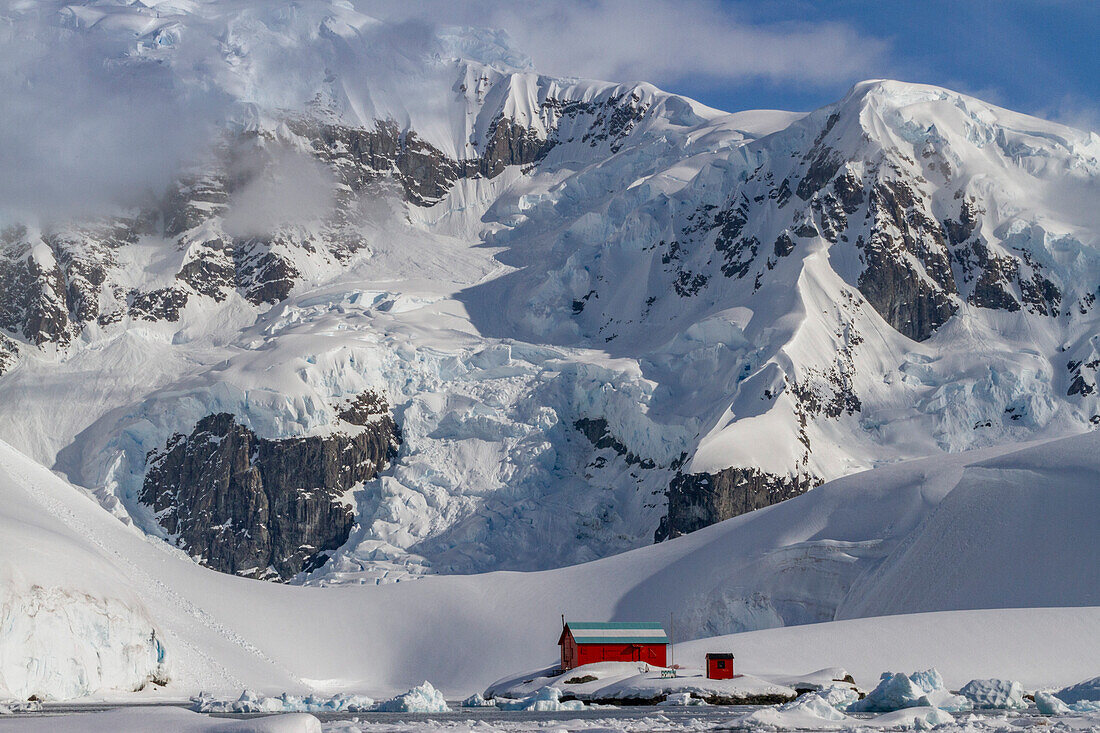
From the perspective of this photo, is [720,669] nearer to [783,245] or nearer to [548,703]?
[548,703]

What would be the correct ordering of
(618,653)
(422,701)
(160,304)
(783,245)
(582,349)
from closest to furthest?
(422,701)
(618,653)
(582,349)
(783,245)
(160,304)

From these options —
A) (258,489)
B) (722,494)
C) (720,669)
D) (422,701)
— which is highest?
(258,489)

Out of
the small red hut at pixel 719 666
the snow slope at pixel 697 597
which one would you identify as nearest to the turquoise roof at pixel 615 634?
the snow slope at pixel 697 597

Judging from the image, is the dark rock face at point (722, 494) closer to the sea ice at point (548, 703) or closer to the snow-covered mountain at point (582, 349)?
the snow-covered mountain at point (582, 349)

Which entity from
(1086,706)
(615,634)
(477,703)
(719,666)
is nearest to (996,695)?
(1086,706)

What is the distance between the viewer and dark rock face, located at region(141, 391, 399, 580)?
13988 centimetres

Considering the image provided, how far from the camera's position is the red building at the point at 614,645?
66.3 meters

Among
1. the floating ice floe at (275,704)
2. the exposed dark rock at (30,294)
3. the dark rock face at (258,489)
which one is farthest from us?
the exposed dark rock at (30,294)

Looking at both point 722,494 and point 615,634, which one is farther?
point 722,494

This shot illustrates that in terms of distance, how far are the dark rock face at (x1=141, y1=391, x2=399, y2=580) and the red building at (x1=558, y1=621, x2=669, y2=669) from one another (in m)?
74.4

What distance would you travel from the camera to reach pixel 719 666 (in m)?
56.4

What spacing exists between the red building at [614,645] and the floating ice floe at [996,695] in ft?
77.5

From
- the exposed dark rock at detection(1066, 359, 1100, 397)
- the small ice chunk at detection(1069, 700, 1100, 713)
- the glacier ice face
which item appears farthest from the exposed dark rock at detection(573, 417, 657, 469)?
the small ice chunk at detection(1069, 700, 1100, 713)

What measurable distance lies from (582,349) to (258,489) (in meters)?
37.0
